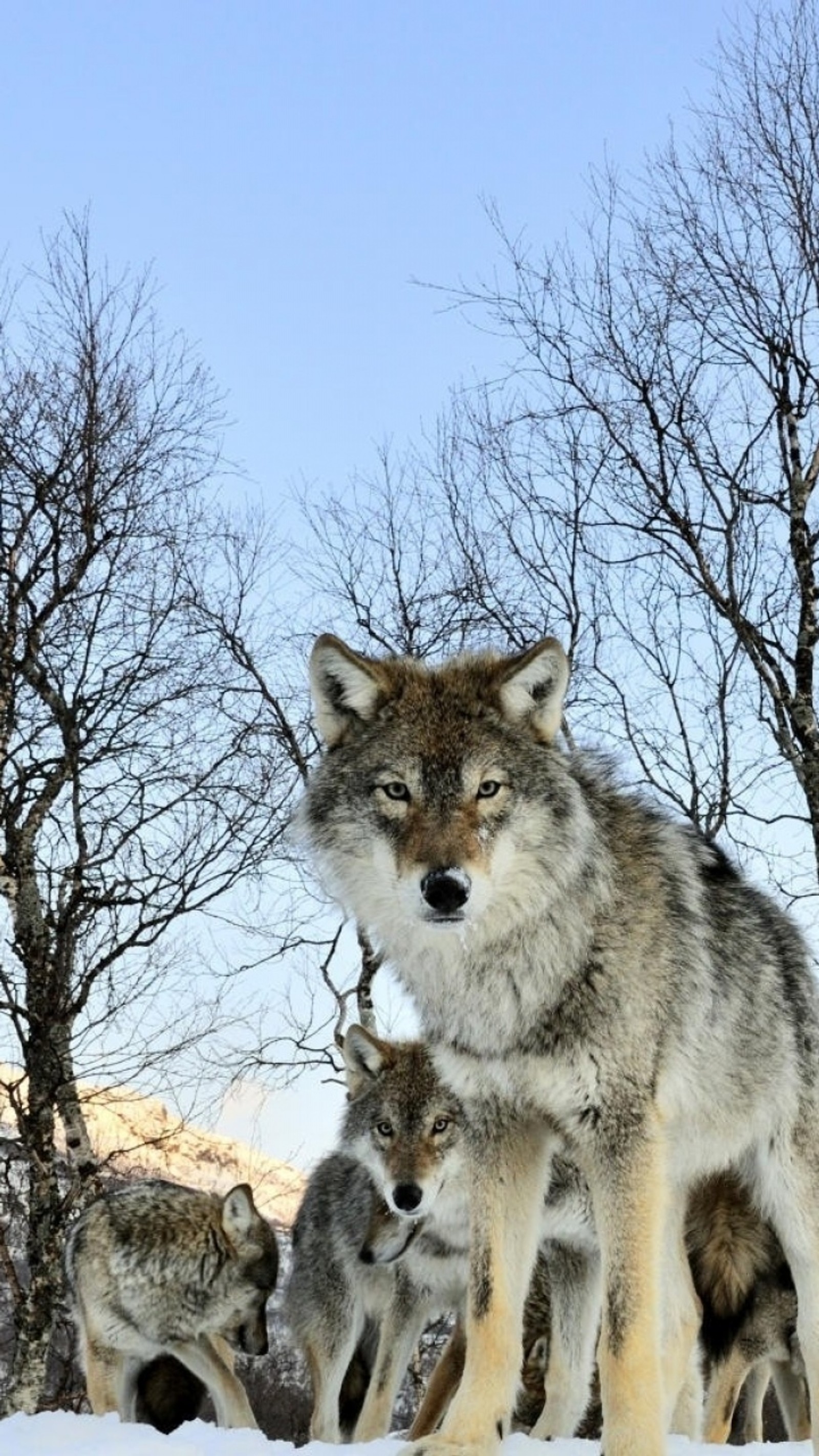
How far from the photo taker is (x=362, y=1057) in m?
8.54

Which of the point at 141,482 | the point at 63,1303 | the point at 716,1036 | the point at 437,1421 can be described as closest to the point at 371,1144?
the point at 437,1421

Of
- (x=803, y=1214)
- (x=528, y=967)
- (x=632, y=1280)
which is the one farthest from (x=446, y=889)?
(x=803, y=1214)

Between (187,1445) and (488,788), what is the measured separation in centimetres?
257

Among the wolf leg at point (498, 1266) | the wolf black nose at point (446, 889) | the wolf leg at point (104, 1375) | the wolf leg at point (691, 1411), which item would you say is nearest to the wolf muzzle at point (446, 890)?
the wolf black nose at point (446, 889)

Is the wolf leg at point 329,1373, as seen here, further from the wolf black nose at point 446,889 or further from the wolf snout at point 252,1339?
the wolf black nose at point 446,889

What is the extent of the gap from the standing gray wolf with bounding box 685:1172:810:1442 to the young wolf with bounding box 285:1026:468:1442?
1.35 metres

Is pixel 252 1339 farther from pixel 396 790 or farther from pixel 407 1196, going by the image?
pixel 396 790

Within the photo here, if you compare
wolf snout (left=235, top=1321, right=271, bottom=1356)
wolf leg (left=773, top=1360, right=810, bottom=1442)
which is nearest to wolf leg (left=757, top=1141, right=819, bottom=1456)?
wolf leg (left=773, top=1360, right=810, bottom=1442)

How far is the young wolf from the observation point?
7.78 metres

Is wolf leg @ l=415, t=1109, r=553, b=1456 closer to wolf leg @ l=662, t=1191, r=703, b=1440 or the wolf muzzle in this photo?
the wolf muzzle

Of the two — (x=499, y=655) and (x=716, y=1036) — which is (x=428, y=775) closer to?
(x=499, y=655)

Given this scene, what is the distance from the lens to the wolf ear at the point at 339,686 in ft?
16.1

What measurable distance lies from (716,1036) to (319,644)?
1896 millimetres

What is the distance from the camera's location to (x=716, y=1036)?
5.06m
